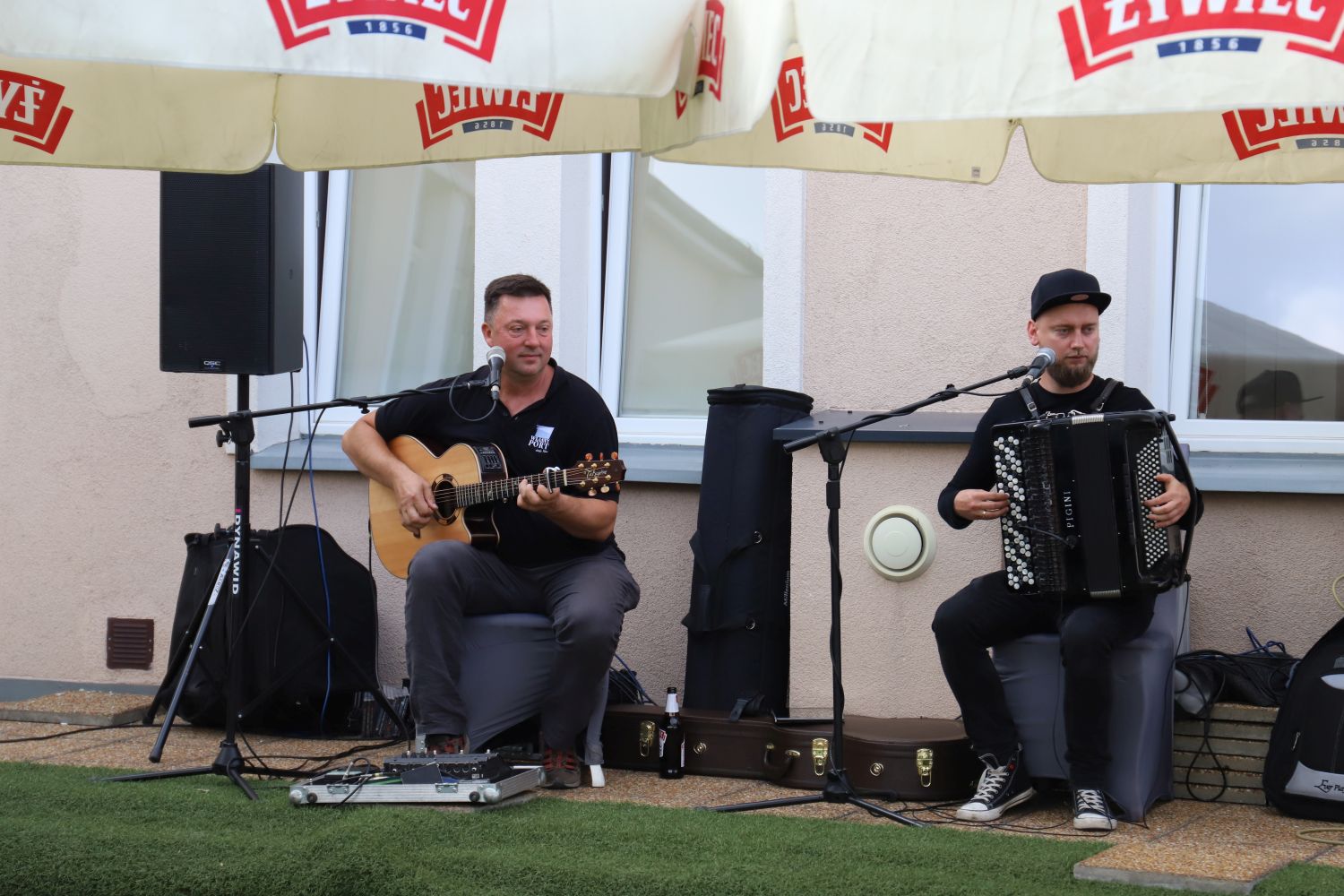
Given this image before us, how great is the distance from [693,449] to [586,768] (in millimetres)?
1521

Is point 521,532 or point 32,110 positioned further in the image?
point 521,532

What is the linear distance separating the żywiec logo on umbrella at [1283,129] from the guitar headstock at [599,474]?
2.00 metres

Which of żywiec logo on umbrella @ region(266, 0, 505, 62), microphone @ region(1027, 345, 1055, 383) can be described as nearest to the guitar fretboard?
microphone @ region(1027, 345, 1055, 383)

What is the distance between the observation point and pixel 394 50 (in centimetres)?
296

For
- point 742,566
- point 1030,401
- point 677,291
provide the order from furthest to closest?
point 677,291
point 742,566
point 1030,401

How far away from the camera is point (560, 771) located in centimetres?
466

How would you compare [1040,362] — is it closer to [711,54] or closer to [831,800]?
[831,800]

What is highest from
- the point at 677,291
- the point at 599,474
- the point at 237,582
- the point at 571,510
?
the point at 677,291

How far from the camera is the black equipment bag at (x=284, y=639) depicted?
215 inches

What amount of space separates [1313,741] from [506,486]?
239cm

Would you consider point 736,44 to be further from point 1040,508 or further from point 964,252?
point 964,252

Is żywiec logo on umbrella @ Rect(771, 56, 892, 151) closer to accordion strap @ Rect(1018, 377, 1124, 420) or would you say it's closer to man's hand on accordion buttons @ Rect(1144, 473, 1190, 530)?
accordion strap @ Rect(1018, 377, 1124, 420)

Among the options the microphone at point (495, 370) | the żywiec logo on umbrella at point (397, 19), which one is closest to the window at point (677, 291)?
the microphone at point (495, 370)

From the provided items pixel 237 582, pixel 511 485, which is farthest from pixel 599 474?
pixel 237 582
